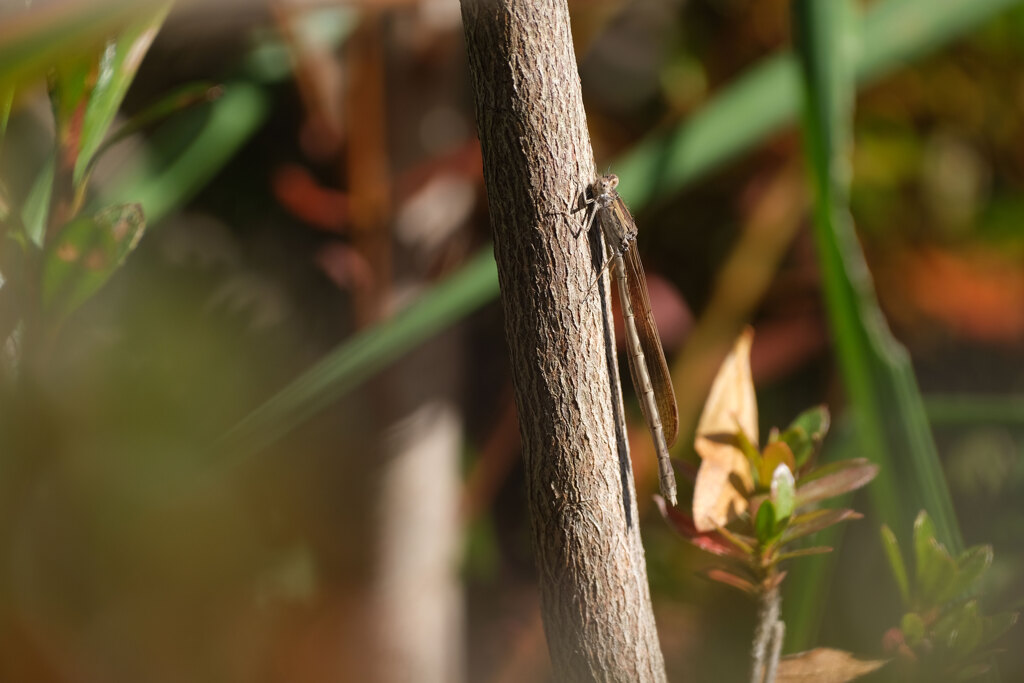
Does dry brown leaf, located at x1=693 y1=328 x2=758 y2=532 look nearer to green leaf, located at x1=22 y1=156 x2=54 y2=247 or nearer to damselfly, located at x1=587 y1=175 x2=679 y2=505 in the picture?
damselfly, located at x1=587 y1=175 x2=679 y2=505

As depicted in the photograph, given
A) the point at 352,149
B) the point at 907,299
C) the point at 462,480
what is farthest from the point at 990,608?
the point at 352,149

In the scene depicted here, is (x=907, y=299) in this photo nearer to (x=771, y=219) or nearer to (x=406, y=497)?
(x=771, y=219)

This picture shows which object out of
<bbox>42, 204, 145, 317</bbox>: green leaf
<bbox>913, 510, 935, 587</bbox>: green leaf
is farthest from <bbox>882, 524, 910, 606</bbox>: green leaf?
<bbox>42, 204, 145, 317</bbox>: green leaf

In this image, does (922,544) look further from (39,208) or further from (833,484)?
(39,208)

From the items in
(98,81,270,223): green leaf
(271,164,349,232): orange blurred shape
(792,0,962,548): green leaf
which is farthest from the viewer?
(271,164,349,232): orange blurred shape

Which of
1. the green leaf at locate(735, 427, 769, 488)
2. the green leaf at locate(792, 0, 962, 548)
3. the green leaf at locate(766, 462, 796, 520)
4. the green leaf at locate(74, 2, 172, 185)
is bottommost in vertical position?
the green leaf at locate(766, 462, 796, 520)
